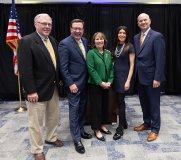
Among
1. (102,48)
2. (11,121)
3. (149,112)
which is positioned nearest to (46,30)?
(102,48)

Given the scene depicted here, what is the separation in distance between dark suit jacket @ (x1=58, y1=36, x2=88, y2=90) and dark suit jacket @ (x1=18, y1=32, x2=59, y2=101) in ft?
0.45

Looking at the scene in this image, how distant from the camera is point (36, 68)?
2588 mm

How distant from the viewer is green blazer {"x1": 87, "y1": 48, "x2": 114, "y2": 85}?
298cm

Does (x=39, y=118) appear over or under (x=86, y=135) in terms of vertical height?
over

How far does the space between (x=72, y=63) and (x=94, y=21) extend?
2.93m

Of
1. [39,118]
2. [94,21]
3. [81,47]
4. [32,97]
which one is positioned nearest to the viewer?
[32,97]

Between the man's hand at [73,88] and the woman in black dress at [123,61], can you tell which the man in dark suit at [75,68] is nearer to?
the man's hand at [73,88]

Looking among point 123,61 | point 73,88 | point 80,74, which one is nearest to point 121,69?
point 123,61

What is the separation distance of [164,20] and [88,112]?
313 cm

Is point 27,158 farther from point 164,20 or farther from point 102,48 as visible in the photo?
point 164,20

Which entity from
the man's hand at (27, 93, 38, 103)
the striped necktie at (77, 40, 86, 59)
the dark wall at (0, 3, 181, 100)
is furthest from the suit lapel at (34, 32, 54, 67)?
the dark wall at (0, 3, 181, 100)

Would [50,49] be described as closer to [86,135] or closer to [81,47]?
[81,47]

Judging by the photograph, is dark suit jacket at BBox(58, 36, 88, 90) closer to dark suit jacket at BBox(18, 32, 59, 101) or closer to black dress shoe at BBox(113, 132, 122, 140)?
dark suit jacket at BBox(18, 32, 59, 101)

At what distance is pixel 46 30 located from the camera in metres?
2.62
